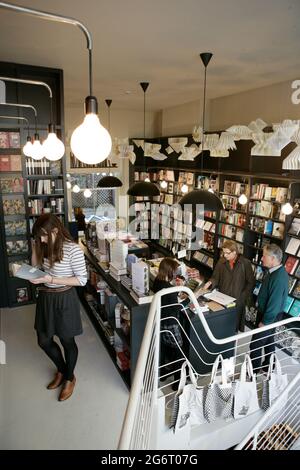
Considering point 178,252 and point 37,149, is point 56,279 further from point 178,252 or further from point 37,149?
point 178,252

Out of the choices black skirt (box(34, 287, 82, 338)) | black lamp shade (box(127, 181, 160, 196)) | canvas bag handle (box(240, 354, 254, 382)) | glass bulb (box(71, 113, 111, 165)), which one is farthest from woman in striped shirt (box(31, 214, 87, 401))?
black lamp shade (box(127, 181, 160, 196))

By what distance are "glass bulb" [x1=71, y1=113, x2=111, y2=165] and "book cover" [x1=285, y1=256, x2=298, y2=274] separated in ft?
12.9

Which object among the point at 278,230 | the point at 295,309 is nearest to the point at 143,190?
the point at 278,230

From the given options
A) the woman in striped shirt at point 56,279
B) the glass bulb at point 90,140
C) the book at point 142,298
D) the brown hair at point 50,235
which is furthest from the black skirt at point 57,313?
the glass bulb at point 90,140

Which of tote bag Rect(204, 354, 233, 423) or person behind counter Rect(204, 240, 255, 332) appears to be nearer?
tote bag Rect(204, 354, 233, 423)

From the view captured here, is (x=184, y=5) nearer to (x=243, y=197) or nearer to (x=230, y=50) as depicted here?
(x=230, y=50)

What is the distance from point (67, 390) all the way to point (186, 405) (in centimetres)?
171

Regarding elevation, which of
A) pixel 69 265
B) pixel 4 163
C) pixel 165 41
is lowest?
pixel 69 265

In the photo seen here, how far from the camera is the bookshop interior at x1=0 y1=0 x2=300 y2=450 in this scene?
2.39m

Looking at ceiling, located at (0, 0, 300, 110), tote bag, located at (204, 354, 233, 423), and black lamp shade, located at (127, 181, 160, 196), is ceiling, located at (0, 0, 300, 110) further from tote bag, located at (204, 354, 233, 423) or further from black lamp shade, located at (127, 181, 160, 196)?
tote bag, located at (204, 354, 233, 423)

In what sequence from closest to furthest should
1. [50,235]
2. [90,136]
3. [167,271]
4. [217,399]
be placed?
[90,136], [217,399], [50,235], [167,271]

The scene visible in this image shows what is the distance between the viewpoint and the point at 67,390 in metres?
3.47

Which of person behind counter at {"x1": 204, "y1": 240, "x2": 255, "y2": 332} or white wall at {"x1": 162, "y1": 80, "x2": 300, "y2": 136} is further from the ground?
white wall at {"x1": 162, "y1": 80, "x2": 300, "y2": 136}

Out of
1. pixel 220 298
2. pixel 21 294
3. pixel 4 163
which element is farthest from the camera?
pixel 21 294
